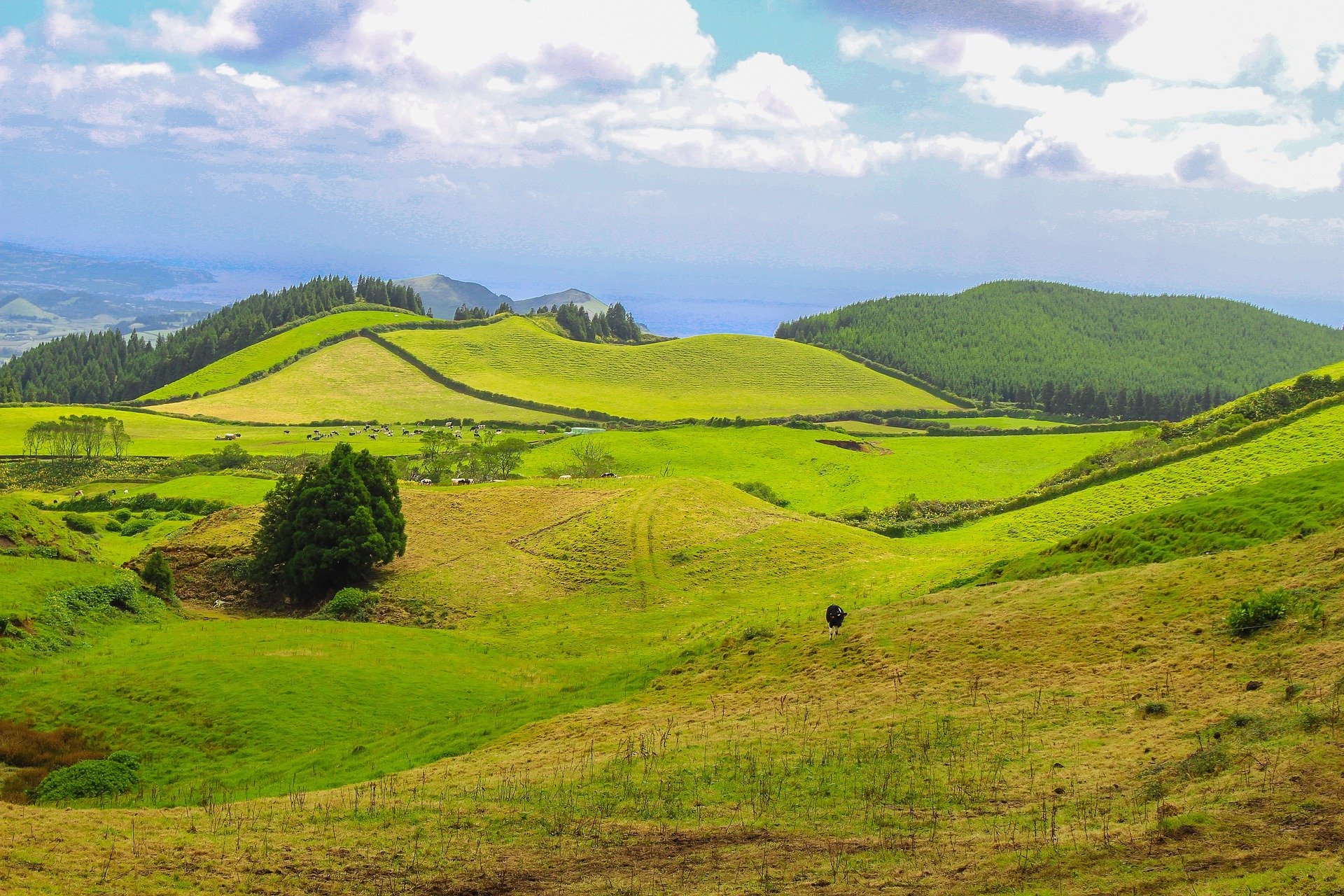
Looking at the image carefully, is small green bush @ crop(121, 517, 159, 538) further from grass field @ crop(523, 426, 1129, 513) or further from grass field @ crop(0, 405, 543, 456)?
grass field @ crop(0, 405, 543, 456)

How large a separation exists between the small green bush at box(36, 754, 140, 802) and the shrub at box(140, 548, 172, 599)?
22186mm

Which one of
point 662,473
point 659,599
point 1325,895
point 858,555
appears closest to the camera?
point 1325,895

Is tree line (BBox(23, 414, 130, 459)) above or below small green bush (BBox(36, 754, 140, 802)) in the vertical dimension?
above

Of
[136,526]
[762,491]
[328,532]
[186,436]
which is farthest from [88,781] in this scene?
[186,436]

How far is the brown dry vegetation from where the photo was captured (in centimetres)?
1577

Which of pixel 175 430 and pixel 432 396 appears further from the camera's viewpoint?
pixel 432 396

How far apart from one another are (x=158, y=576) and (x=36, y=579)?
23.1ft

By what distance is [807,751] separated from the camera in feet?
74.7

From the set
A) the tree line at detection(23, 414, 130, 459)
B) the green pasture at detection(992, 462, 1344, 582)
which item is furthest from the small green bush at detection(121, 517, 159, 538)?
the green pasture at detection(992, 462, 1344, 582)

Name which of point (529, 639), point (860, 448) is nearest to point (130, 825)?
point (529, 639)

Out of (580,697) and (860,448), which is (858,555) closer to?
(580,697)

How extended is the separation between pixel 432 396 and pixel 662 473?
91927 millimetres

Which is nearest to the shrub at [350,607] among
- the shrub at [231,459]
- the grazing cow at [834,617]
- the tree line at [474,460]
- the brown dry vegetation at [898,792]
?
the brown dry vegetation at [898,792]

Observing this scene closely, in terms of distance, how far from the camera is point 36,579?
4150 cm
